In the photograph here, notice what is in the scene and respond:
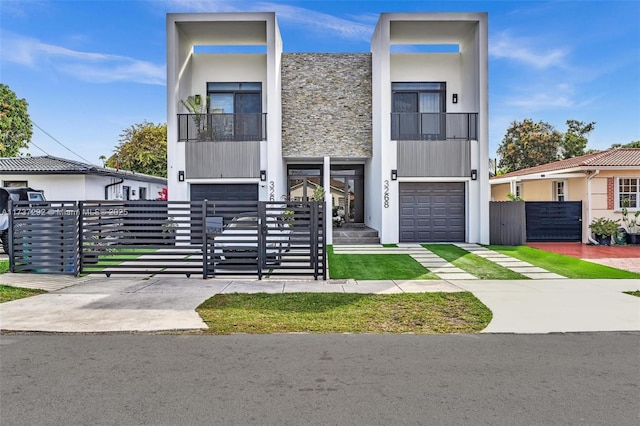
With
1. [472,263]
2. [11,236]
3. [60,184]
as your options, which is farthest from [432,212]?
[60,184]

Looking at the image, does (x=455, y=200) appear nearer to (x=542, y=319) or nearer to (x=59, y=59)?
(x=542, y=319)

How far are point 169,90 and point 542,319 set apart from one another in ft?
47.3

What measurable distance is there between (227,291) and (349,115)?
12.1 meters

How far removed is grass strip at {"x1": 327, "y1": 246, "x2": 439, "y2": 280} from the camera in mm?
10750

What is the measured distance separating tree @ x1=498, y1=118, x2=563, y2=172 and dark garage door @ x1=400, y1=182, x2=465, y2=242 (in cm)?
Answer: 2678

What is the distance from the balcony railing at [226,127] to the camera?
1733 centimetres

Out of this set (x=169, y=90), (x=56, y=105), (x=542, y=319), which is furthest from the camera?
(x=56, y=105)

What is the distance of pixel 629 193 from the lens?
60.7 feet

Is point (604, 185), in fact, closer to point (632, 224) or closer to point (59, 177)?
point (632, 224)

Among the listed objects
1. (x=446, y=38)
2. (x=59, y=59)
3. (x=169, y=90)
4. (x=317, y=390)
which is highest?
(x=59, y=59)

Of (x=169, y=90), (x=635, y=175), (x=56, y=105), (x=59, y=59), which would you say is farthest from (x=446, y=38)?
(x=56, y=105)

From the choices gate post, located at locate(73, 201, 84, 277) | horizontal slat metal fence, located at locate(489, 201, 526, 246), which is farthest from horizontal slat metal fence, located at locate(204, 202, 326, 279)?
horizontal slat metal fence, located at locate(489, 201, 526, 246)

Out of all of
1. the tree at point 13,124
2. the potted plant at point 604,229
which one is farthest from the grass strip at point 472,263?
the tree at point 13,124

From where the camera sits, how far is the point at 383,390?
4.25m
